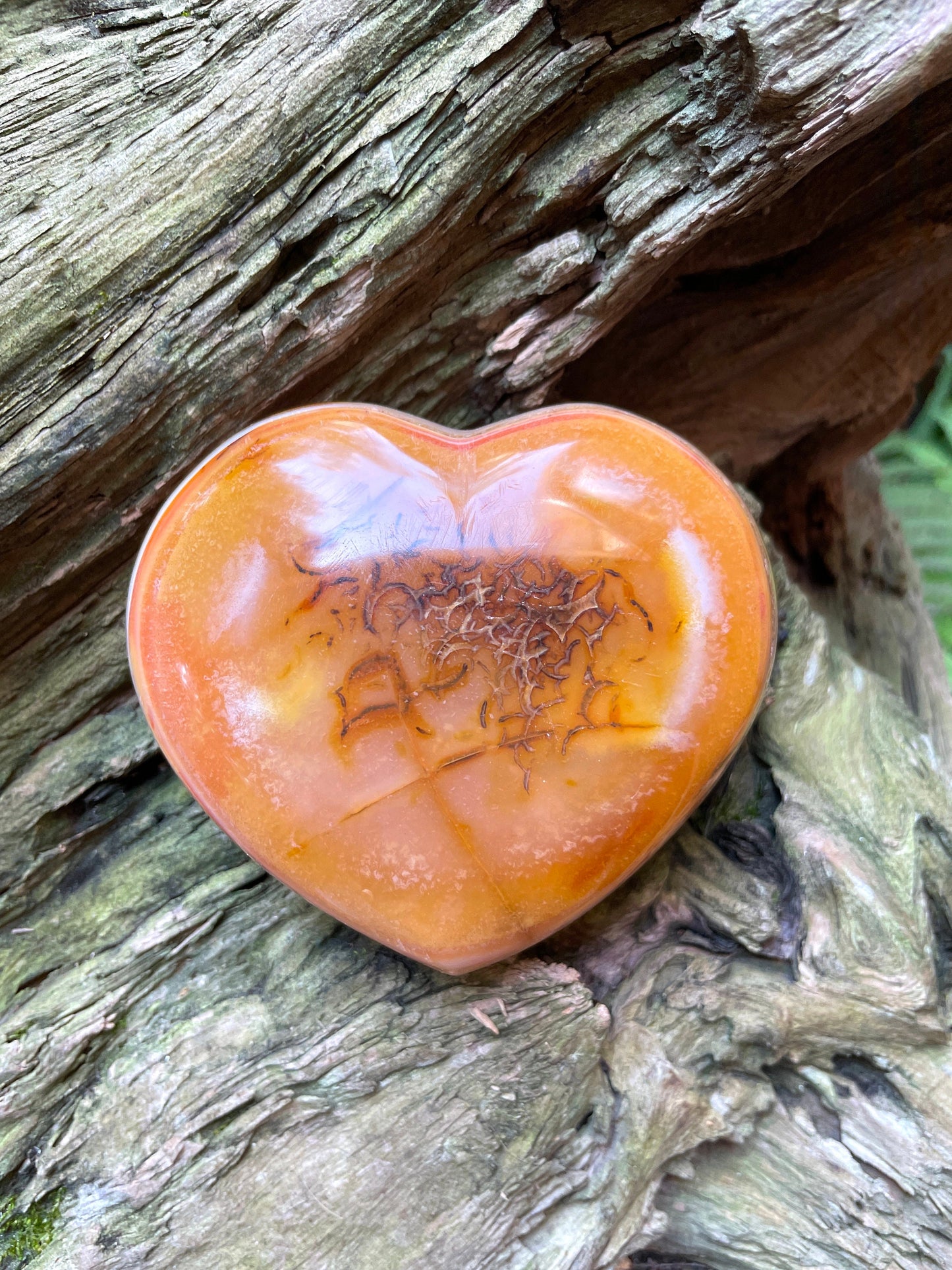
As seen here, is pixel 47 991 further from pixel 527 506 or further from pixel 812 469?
pixel 812 469

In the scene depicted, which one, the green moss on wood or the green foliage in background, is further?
the green foliage in background

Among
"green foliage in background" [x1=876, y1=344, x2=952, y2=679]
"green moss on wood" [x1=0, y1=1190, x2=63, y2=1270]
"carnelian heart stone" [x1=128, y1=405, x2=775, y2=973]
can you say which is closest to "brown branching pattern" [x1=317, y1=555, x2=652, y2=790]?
"carnelian heart stone" [x1=128, y1=405, x2=775, y2=973]

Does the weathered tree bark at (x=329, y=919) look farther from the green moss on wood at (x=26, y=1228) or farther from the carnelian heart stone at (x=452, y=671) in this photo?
the carnelian heart stone at (x=452, y=671)

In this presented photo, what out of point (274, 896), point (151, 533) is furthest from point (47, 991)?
point (151, 533)

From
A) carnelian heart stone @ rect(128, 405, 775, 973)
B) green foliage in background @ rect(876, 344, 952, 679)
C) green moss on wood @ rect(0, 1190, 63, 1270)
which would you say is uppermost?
carnelian heart stone @ rect(128, 405, 775, 973)

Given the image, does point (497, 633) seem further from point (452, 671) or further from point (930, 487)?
point (930, 487)

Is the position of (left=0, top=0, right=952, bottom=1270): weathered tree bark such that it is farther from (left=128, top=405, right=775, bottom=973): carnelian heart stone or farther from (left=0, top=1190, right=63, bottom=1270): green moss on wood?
(left=128, top=405, right=775, bottom=973): carnelian heart stone

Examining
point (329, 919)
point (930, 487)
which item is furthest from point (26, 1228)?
point (930, 487)

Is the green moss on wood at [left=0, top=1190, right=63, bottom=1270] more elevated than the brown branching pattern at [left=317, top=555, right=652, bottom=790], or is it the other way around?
the brown branching pattern at [left=317, top=555, right=652, bottom=790]
